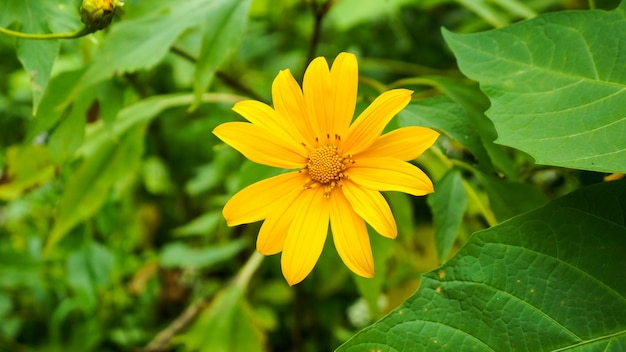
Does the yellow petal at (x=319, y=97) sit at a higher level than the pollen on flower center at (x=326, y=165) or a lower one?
higher

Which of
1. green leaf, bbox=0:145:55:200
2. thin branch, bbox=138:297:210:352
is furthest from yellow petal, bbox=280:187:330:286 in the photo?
thin branch, bbox=138:297:210:352

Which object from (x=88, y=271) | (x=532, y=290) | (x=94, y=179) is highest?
(x=532, y=290)

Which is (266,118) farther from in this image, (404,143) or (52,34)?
(52,34)

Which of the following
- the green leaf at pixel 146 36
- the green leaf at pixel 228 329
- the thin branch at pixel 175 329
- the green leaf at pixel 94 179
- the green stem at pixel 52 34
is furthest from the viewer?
the thin branch at pixel 175 329

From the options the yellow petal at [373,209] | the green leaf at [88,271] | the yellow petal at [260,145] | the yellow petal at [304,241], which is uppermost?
the yellow petal at [260,145]

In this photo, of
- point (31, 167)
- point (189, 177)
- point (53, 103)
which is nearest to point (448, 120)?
point (53, 103)

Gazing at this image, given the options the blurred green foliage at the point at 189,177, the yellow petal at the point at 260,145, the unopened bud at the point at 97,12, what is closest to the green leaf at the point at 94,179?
the blurred green foliage at the point at 189,177

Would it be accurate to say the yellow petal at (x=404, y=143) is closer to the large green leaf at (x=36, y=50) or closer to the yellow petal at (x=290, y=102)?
the yellow petal at (x=290, y=102)
